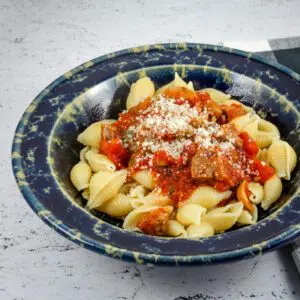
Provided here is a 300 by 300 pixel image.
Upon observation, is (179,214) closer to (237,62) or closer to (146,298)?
(146,298)

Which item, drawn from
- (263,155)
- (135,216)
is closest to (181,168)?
(135,216)

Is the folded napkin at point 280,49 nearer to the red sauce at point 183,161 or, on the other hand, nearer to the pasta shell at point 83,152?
the red sauce at point 183,161

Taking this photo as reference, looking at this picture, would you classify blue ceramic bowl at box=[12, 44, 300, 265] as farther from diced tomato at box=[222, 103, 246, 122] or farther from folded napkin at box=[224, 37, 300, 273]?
folded napkin at box=[224, 37, 300, 273]

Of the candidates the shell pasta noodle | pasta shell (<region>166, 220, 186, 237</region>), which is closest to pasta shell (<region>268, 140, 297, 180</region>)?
the shell pasta noodle

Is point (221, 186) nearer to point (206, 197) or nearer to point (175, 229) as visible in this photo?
point (206, 197)

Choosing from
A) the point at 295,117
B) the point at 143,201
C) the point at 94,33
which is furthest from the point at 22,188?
the point at 94,33

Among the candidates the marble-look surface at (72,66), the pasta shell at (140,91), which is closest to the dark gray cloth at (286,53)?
the marble-look surface at (72,66)
